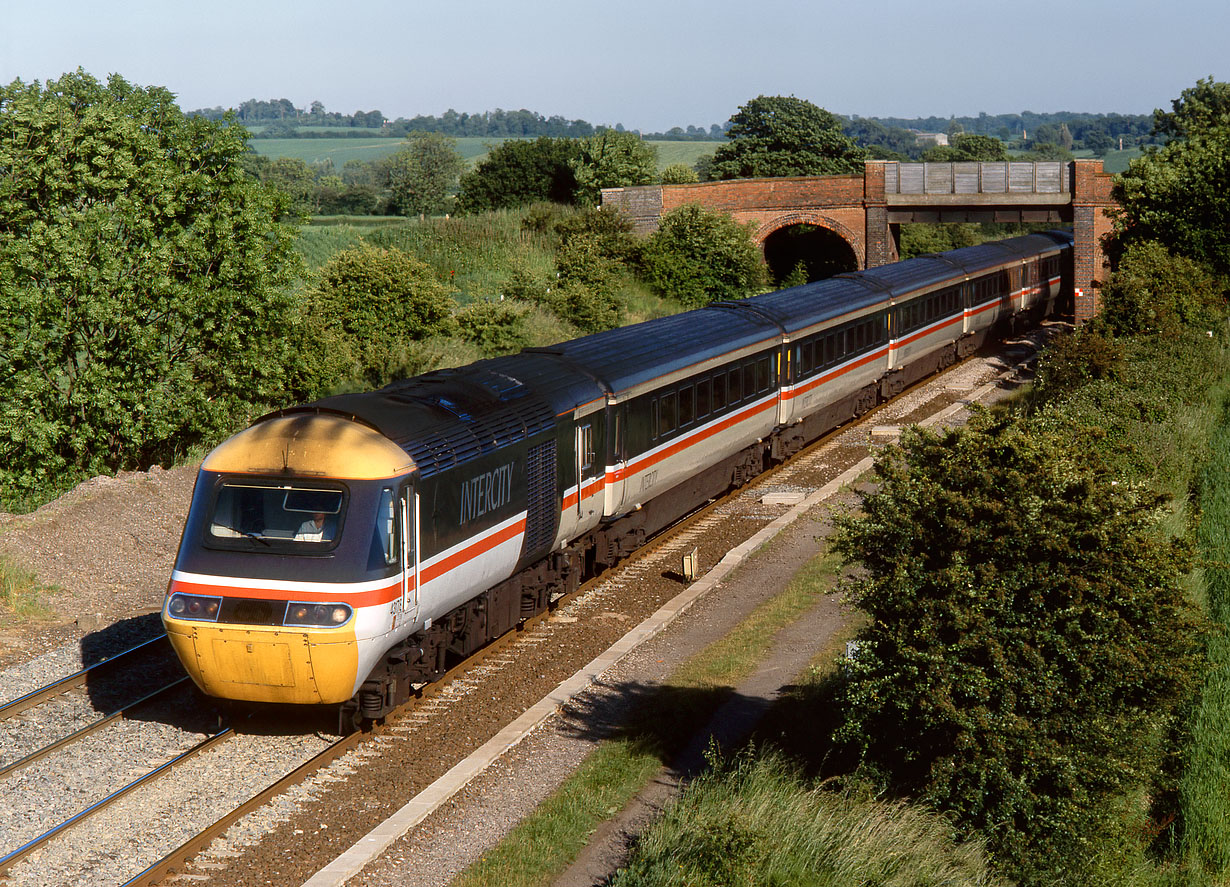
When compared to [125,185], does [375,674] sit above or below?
below

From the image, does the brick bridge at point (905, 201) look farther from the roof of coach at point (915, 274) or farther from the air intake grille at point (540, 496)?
the air intake grille at point (540, 496)

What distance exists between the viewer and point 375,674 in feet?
39.2

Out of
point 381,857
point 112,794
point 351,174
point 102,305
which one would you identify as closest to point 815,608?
point 381,857

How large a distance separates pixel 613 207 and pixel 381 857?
4203 centimetres

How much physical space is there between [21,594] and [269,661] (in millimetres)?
7408

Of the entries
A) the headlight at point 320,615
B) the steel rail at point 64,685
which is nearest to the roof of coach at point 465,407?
the headlight at point 320,615

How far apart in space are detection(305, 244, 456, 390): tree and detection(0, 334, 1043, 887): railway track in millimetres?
15436

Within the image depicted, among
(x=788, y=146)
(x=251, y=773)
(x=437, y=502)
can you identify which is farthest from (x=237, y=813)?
(x=788, y=146)

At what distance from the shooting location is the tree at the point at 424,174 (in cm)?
9544

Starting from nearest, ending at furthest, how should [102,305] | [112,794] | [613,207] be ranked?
[112,794], [102,305], [613,207]

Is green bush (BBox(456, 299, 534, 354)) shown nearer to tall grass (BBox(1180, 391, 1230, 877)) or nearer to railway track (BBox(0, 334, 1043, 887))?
railway track (BBox(0, 334, 1043, 887))

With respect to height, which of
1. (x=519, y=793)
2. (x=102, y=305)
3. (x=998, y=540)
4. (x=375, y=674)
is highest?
(x=102, y=305)

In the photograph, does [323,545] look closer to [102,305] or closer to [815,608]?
[815,608]

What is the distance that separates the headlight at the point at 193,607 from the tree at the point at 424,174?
82082 millimetres
